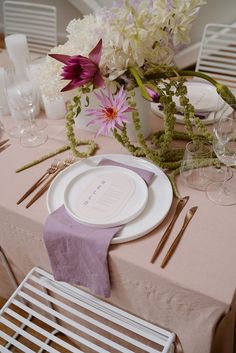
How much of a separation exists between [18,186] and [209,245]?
520 millimetres

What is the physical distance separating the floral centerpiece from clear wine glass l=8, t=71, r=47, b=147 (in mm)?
234

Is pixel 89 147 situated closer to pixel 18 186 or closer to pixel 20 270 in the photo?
pixel 18 186

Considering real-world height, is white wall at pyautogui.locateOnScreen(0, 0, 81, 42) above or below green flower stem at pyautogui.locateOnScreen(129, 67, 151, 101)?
below

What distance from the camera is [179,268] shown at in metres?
0.68

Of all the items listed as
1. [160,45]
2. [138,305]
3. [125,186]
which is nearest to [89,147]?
[125,186]

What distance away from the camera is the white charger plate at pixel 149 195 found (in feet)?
2.45

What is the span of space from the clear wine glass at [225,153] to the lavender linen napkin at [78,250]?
0.26m

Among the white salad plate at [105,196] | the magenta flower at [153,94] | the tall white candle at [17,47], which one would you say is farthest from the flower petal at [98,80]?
the tall white candle at [17,47]

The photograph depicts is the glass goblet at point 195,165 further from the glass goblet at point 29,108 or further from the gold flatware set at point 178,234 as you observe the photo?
the glass goblet at point 29,108

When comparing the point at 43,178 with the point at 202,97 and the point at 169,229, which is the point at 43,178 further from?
the point at 202,97

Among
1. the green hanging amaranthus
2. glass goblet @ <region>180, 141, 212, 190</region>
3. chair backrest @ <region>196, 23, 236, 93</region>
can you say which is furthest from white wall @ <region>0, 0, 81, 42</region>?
glass goblet @ <region>180, 141, 212, 190</region>

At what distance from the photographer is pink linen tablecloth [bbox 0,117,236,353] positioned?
2.17 feet

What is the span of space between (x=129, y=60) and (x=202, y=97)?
462 millimetres

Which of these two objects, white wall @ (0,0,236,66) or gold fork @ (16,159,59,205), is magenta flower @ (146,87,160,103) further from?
white wall @ (0,0,236,66)
